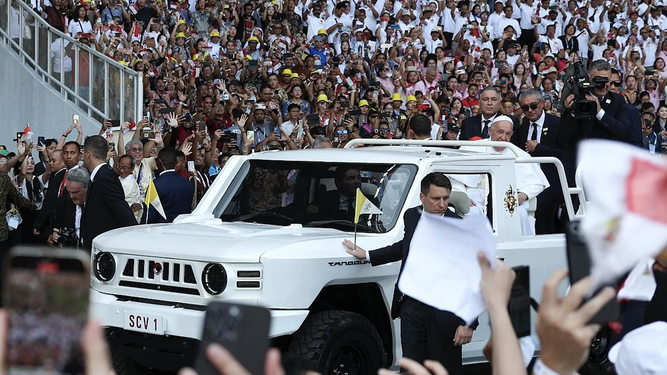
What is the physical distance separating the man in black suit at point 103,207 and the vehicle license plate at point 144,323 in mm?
2030

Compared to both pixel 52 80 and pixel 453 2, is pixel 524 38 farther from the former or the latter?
pixel 52 80

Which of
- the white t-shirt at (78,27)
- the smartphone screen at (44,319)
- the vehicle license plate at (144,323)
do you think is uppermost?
the smartphone screen at (44,319)

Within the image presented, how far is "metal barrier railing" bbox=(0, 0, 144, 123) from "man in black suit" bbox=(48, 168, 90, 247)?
705 cm

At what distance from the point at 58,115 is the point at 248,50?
3.80m

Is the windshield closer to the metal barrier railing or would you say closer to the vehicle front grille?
the vehicle front grille

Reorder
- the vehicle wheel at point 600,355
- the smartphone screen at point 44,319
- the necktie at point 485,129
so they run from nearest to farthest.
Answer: the smartphone screen at point 44,319
the vehicle wheel at point 600,355
the necktie at point 485,129

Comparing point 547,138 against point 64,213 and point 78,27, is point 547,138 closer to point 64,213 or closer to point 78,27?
point 64,213

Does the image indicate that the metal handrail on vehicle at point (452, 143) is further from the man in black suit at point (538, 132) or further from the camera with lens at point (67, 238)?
the camera with lens at point (67, 238)

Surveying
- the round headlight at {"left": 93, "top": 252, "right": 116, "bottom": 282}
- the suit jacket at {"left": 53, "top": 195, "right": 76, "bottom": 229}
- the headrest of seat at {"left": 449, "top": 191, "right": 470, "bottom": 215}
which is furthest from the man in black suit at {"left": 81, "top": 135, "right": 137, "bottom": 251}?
the headrest of seat at {"left": 449, "top": 191, "right": 470, "bottom": 215}

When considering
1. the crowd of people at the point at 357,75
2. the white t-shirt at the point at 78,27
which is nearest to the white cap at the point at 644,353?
the crowd of people at the point at 357,75

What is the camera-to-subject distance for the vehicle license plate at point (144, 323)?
6.96 m

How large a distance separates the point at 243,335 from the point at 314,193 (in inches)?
242

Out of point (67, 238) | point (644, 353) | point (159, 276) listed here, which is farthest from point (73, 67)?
point (644, 353)

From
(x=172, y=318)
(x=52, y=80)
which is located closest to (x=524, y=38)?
(x=52, y=80)
